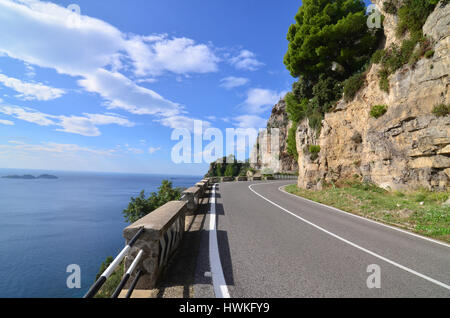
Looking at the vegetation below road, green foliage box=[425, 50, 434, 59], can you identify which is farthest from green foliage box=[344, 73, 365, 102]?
the vegetation below road

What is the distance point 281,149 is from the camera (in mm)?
54219

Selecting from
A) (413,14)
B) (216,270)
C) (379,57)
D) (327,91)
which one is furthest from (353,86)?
(216,270)

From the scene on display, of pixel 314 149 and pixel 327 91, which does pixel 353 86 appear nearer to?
pixel 327 91

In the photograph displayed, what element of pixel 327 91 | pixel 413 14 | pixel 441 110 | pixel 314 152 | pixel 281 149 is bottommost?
pixel 314 152

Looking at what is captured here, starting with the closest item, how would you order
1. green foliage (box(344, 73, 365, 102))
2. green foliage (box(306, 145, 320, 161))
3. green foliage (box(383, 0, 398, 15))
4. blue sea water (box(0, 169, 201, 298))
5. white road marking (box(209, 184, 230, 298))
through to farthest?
white road marking (box(209, 184, 230, 298))
green foliage (box(383, 0, 398, 15))
green foliage (box(344, 73, 365, 102))
green foliage (box(306, 145, 320, 161))
blue sea water (box(0, 169, 201, 298))

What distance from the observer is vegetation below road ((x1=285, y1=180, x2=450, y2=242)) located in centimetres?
673

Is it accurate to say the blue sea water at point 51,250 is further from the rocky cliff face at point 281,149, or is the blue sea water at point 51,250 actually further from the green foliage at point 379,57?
the rocky cliff face at point 281,149

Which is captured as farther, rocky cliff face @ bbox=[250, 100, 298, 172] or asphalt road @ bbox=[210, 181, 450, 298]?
rocky cliff face @ bbox=[250, 100, 298, 172]

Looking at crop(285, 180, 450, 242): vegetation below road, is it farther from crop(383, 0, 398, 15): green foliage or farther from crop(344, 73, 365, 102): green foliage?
crop(383, 0, 398, 15): green foliage

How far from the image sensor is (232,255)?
417 cm

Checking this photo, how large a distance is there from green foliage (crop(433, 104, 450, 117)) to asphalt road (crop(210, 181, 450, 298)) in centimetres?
755

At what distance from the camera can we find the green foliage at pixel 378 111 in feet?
43.7

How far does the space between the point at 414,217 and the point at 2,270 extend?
52.0 meters

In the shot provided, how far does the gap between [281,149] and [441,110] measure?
44.7m
